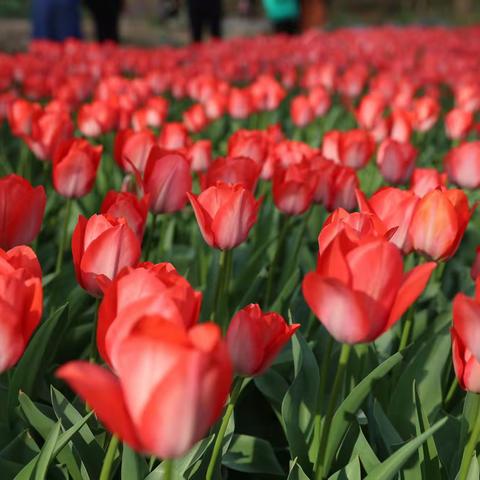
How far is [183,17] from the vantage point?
906 inches

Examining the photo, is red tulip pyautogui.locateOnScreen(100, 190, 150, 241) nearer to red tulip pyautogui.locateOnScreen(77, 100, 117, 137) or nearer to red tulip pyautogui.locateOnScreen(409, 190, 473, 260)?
red tulip pyautogui.locateOnScreen(409, 190, 473, 260)

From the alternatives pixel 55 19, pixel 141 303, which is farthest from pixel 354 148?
pixel 55 19

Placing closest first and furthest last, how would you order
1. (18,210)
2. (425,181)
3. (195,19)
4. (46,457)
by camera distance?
(46,457) < (18,210) < (425,181) < (195,19)

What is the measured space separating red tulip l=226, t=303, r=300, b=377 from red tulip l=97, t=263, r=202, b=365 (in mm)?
147

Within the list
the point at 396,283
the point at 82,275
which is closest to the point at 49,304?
the point at 82,275

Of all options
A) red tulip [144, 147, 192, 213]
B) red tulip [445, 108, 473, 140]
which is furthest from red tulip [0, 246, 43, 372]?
red tulip [445, 108, 473, 140]

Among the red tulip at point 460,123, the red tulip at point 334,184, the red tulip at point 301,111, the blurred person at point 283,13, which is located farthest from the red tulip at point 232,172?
the blurred person at point 283,13

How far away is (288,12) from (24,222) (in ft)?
42.8

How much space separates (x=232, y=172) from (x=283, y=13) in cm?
1261

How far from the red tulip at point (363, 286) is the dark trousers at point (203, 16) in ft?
34.7

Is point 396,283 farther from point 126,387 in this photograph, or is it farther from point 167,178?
point 167,178

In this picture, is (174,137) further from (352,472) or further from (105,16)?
(105,16)

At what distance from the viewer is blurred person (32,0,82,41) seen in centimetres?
802

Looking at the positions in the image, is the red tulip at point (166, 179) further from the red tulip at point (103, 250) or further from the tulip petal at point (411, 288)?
the tulip petal at point (411, 288)
